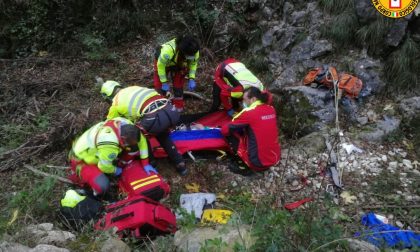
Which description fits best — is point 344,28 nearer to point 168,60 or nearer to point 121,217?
point 168,60

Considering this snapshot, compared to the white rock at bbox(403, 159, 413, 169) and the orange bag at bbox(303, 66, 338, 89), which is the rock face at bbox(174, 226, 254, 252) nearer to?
the white rock at bbox(403, 159, 413, 169)

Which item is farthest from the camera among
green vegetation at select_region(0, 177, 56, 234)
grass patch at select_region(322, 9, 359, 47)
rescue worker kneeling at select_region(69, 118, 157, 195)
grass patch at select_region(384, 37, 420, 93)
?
grass patch at select_region(322, 9, 359, 47)

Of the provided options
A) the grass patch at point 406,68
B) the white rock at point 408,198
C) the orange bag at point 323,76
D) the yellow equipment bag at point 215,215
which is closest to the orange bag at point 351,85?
the orange bag at point 323,76

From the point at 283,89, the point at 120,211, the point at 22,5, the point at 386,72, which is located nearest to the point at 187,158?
the point at 120,211

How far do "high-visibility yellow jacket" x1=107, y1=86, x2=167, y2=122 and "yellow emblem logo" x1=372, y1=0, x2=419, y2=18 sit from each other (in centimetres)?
357

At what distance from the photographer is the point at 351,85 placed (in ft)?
17.4

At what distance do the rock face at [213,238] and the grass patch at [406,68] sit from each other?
151 inches

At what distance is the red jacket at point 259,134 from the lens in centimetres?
454

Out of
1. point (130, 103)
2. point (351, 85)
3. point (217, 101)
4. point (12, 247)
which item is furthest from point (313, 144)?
point (12, 247)

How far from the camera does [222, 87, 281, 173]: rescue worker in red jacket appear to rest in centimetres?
455

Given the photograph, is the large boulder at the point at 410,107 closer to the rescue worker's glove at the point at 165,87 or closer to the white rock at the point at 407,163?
the white rock at the point at 407,163

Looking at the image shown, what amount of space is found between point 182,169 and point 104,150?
1101 millimetres

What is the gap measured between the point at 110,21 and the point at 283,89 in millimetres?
3746

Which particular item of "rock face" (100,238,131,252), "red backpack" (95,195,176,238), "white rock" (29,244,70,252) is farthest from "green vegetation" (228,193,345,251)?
"white rock" (29,244,70,252)
